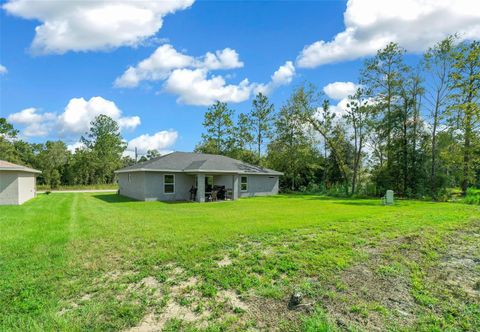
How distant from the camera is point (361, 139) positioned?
2464 cm

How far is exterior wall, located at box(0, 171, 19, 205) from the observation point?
536 inches

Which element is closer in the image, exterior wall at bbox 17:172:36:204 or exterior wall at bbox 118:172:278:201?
exterior wall at bbox 17:172:36:204

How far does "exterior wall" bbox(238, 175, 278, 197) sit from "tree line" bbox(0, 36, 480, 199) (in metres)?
4.31

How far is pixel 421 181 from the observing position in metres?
20.9

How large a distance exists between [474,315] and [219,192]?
52.7 ft

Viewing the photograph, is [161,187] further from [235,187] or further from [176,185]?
[235,187]

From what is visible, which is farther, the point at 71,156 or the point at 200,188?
the point at 71,156

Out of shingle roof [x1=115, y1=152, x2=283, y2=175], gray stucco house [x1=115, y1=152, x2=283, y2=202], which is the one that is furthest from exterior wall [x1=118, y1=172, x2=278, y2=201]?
shingle roof [x1=115, y1=152, x2=283, y2=175]

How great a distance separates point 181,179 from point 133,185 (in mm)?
3679

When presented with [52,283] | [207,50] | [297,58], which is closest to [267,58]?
[297,58]

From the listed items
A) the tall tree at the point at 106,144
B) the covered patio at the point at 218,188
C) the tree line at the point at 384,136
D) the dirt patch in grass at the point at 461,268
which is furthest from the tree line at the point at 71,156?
the dirt patch in grass at the point at 461,268

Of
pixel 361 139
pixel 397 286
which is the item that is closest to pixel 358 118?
pixel 361 139

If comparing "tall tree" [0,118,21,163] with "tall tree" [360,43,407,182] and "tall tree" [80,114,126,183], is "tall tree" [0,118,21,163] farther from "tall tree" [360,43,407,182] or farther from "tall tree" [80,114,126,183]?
"tall tree" [360,43,407,182]

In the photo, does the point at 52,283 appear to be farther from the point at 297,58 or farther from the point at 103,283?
the point at 297,58
